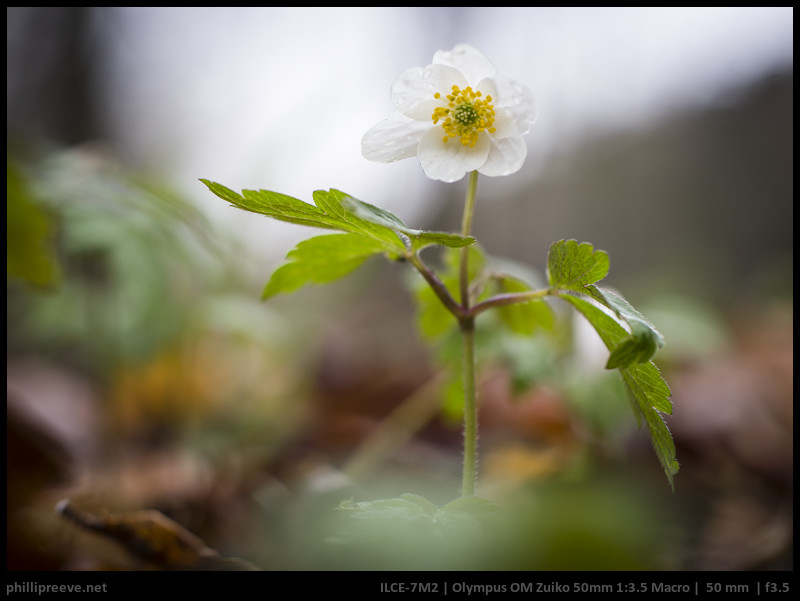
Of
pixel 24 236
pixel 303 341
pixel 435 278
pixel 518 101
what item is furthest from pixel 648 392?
pixel 303 341

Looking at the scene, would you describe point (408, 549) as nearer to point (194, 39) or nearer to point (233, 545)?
point (233, 545)

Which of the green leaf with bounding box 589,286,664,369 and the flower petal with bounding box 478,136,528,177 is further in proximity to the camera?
the flower petal with bounding box 478,136,528,177

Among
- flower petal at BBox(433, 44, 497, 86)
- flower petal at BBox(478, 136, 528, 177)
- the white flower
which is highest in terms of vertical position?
flower petal at BBox(433, 44, 497, 86)

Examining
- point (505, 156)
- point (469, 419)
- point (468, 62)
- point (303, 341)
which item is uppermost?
point (303, 341)

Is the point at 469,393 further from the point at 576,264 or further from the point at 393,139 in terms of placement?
the point at 393,139

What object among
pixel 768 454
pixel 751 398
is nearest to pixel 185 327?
pixel 768 454

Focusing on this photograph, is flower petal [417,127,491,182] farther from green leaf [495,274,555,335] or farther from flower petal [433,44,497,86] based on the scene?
green leaf [495,274,555,335]

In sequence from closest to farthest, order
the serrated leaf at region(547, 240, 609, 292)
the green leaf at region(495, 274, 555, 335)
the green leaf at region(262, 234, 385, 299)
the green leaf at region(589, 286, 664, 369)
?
A: the green leaf at region(589, 286, 664, 369) < the serrated leaf at region(547, 240, 609, 292) < the green leaf at region(262, 234, 385, 299) < the green leaf at region(495, 274, 555, 335)

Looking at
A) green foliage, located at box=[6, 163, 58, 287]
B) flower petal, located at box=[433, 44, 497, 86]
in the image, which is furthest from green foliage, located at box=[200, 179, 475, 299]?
green foliage, located at box=[6, 163, 58, 287]
